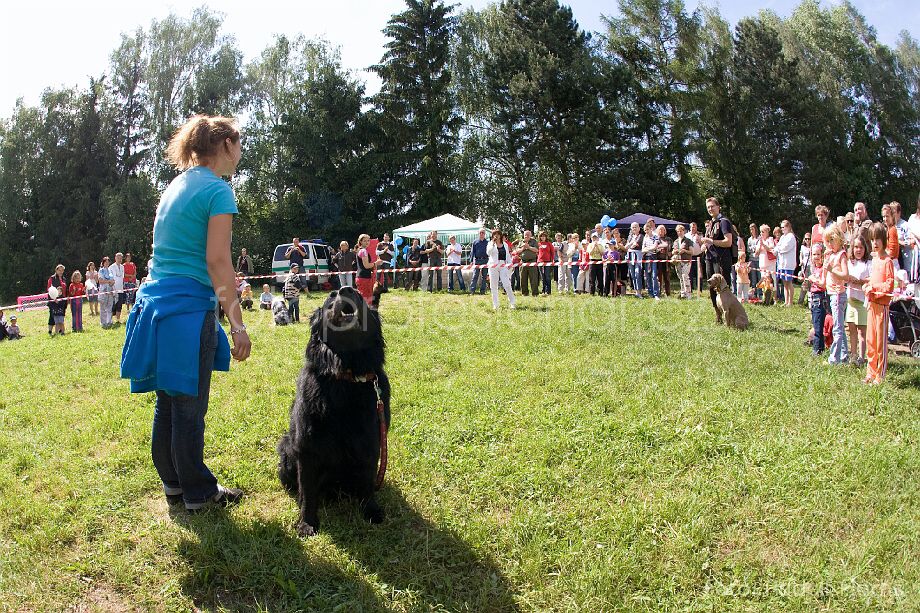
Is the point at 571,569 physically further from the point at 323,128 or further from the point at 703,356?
the point at 323,128

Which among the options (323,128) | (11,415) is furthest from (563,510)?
(323,128)

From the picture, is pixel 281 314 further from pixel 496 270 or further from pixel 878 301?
pixel 878 301

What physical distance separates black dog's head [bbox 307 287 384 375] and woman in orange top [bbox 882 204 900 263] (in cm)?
609

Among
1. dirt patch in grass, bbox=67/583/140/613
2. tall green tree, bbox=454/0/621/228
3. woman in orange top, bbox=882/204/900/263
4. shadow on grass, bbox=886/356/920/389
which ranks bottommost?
dirt patch in grass, bbox=67/583/140/613

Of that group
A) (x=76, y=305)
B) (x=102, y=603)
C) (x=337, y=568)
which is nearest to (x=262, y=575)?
(x=337, y=568)

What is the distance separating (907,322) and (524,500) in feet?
23.3

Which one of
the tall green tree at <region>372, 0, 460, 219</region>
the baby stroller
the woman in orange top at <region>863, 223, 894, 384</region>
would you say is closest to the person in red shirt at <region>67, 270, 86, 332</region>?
the woman in orange top at <region>863, 223, 894, 384</region>

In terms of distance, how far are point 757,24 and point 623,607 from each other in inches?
1416

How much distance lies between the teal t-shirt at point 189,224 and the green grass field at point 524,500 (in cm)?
156

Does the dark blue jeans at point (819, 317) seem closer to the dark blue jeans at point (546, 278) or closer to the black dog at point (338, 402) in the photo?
the black dog at point (338, 402)

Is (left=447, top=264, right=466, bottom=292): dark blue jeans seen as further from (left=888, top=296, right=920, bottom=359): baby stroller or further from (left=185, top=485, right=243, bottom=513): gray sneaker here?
(left=185, top=485, right=243, bottom=513): gray sneaker

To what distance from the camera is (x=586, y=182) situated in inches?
1179

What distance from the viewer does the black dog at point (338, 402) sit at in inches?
133

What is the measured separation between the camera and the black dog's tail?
3.90 m
